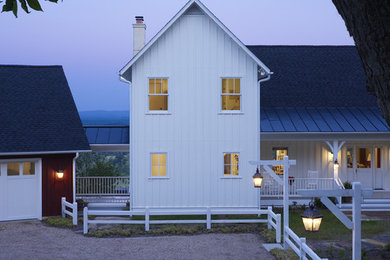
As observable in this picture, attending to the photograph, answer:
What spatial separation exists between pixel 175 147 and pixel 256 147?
343 centimetres

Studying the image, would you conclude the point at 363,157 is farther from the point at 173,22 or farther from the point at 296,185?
the point at 173,22

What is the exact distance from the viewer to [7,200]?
17797 millimetres

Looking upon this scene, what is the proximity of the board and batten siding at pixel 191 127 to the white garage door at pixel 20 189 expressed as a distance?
3964mm

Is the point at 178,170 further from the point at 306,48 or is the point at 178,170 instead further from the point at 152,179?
the point at 306,48

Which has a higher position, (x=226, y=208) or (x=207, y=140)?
(x=207, y=140)

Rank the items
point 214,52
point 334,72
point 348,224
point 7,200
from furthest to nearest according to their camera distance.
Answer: point 334,72
point 214,52
point 7,200
point 348,224

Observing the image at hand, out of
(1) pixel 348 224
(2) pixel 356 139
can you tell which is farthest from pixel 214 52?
(1) pixel 348 224

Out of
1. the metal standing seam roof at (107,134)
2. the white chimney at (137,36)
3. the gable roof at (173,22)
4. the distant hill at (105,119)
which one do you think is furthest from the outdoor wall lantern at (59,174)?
the distant hill at (105,119)

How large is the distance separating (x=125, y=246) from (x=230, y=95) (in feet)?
27.5

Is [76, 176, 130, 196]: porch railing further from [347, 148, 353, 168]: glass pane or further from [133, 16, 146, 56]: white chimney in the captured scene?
[347, 148, 353, 168]: glass pane

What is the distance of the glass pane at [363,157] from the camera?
2250 centimetres

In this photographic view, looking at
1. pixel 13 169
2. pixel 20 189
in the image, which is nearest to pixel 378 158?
pixel 20 189

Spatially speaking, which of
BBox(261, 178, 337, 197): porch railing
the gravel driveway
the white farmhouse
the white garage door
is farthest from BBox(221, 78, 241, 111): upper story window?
the white garage door

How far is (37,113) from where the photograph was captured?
19859mm
